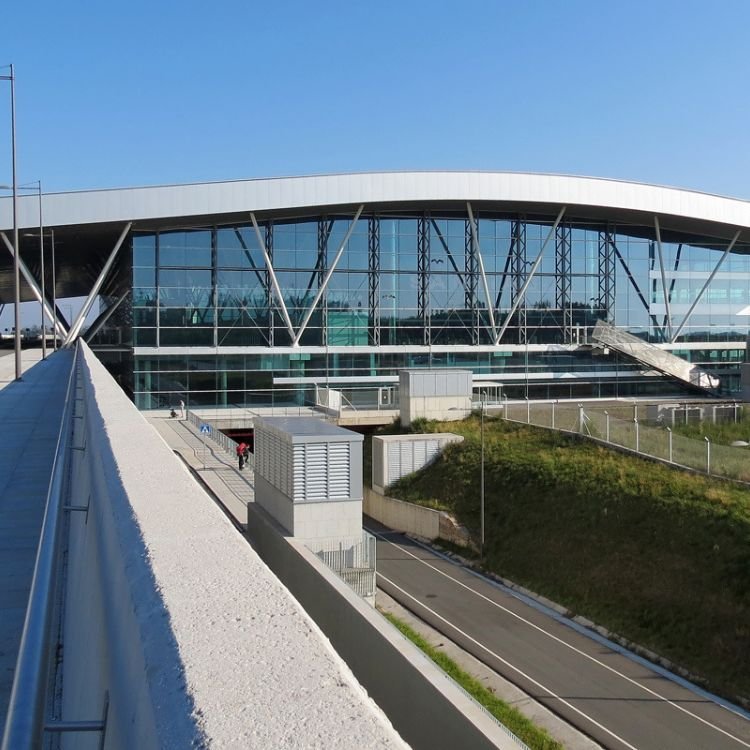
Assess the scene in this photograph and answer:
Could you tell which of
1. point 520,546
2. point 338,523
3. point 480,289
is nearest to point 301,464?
point 338,523

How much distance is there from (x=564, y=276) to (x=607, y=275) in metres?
2.64

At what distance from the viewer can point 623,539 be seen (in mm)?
22641

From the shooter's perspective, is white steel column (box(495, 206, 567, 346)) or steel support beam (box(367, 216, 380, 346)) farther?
white steel column (box(495, 206, 567, 346))

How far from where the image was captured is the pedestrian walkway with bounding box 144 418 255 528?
19.0m

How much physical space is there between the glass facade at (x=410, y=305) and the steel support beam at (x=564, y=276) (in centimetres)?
8

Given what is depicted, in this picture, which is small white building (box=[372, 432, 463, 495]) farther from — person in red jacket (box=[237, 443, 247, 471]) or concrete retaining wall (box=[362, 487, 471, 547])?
person in red jacket (box=[237, 443, 247, 471])

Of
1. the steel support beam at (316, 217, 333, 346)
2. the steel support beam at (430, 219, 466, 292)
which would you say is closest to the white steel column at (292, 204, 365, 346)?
the steel support beam at (316, 217, 333, 346)

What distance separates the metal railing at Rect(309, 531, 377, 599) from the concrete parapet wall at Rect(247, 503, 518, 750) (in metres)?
3.35

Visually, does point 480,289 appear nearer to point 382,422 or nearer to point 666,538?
point 382,422

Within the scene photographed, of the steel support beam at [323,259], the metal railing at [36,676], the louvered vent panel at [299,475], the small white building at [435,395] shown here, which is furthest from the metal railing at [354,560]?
the steel support beam at [323,259]

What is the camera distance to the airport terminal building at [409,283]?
41.6 m

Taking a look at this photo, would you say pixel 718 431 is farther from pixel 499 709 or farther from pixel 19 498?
pixel 19 498

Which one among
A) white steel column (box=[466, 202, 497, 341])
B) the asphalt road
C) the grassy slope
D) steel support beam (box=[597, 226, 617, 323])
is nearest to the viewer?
the asphalt road

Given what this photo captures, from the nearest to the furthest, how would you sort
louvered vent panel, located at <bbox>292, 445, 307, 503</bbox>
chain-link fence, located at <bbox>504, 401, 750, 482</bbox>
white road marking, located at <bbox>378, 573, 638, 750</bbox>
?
louvered vent panel, located at <bbox>292, 445, 307, 503</bbox> → white road marking, located at <bbox>378, 573, 638, 750</bbox> → chain-link fence, located at <bbox>504, 401, 750, 482</bbox>
